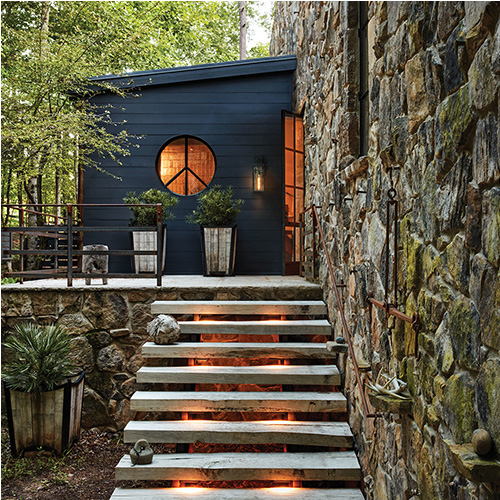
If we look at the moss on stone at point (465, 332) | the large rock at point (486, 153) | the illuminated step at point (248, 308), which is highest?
the large rock at point (486, 153)

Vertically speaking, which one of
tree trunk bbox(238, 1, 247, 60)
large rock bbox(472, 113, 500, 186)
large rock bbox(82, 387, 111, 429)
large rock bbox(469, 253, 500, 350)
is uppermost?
tree trunk bbox(238, 1, 247, 60)

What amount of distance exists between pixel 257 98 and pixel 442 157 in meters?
5.57

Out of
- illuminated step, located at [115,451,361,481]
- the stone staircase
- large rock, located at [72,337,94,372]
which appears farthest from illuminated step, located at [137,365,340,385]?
large rock, located at [72,337,94,372]

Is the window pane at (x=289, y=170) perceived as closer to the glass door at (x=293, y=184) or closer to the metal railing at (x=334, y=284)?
the glass door at (x=293, y=184)

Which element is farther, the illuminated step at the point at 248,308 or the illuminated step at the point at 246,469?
the illuminated step at the point at 248,308

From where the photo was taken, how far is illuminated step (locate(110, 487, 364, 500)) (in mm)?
2793

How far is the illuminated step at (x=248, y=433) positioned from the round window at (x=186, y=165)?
422 cm

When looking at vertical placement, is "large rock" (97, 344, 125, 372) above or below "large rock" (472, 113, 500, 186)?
below

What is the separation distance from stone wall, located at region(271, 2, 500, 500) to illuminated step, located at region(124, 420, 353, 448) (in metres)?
0.18

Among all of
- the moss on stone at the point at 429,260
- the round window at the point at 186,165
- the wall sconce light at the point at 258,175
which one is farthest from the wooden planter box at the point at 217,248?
the moss on stone at the point at 429,260

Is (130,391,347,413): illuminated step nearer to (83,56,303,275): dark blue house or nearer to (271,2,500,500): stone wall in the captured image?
(271,2,500,500): stone wall

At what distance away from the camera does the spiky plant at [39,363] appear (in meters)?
3.86

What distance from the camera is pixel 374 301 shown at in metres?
2.58

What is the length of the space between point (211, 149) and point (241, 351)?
12.5 ft
